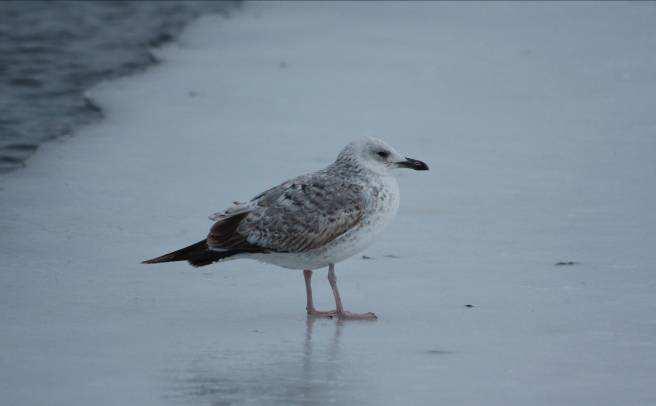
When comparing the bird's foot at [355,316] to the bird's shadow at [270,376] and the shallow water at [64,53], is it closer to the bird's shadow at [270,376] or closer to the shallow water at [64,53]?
the bird's shadow at [270,376]

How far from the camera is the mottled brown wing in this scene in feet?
24.5

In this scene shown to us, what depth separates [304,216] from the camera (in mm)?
7543

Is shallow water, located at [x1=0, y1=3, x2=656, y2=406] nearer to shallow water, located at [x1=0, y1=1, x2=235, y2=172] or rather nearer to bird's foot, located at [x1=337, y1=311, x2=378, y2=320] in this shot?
bird's foot, located at [x1=337, y1=311, x2=378, y2=320]

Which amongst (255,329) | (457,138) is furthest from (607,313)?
(457,138)

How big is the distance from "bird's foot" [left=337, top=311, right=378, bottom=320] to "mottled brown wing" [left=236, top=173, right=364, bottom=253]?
44 cm

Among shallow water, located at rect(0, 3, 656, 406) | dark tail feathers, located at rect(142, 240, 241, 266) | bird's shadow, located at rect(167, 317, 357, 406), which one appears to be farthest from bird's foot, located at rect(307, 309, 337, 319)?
dark tail feathers, located at rect(142, 240, 241, 266)

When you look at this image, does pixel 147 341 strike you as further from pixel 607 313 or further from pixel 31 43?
pixel 31 43

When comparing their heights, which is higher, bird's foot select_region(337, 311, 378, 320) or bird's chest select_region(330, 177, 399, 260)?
bird's chest select_region(330, 177, 399, 260)

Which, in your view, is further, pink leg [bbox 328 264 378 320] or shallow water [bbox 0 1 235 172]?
shallow water [bbox 0 1 235 172]

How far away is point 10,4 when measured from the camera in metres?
20.9

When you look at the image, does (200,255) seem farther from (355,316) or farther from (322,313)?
(355,316)

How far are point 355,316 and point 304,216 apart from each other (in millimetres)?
686

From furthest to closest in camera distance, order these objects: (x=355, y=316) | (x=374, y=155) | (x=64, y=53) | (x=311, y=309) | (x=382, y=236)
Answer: (x=64, y=53) < (x=382, y=236) < (x=374, y=155) < (x=311, y=309) < (x=355, y=316)

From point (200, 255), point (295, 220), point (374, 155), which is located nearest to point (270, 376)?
point (200, 255)
